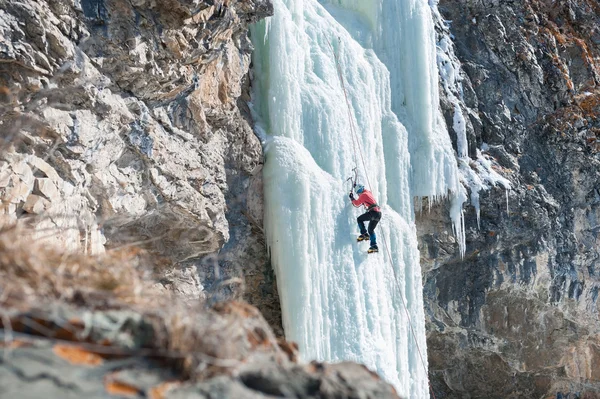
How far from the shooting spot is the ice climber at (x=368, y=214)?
1016 cm

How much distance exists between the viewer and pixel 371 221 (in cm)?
1036

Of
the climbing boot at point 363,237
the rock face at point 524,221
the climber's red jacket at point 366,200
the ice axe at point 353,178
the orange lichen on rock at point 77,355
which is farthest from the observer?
the rock face at point 524,221

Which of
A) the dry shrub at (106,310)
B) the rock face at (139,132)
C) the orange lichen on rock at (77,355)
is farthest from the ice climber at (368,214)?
the orange lichen on rock at (77,355)

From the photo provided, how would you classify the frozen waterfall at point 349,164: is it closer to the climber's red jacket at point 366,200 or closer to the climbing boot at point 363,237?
the climbing boot at point 363,237

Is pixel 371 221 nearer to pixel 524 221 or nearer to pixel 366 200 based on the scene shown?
pixel 366 200

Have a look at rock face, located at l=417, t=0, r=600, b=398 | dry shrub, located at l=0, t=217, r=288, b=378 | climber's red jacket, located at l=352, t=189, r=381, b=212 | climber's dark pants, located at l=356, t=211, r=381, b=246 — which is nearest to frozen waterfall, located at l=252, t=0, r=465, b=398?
climber's dark pants, located at l=356, t=211, r=381, b=246

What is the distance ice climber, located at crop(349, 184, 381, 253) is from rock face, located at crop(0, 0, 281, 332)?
1.34 metres

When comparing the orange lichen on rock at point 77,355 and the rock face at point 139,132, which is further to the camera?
the rock face at point 139,132

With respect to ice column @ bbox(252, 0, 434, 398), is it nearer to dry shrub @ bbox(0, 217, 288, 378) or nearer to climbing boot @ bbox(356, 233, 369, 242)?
climbing boot @ bbox(356, 233, 369, 242)

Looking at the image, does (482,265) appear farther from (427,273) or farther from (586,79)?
(586,79)

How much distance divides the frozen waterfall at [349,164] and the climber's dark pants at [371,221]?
0.46 feet

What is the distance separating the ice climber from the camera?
10.2 m

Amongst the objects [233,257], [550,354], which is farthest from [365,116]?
[550,354]

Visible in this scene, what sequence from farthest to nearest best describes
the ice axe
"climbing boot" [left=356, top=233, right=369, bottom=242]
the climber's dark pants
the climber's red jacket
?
the ice axe → "climbing boot" [left=356, top=233, right=369, bottom=242] → the climber's dark pants → the climber's red jacket
